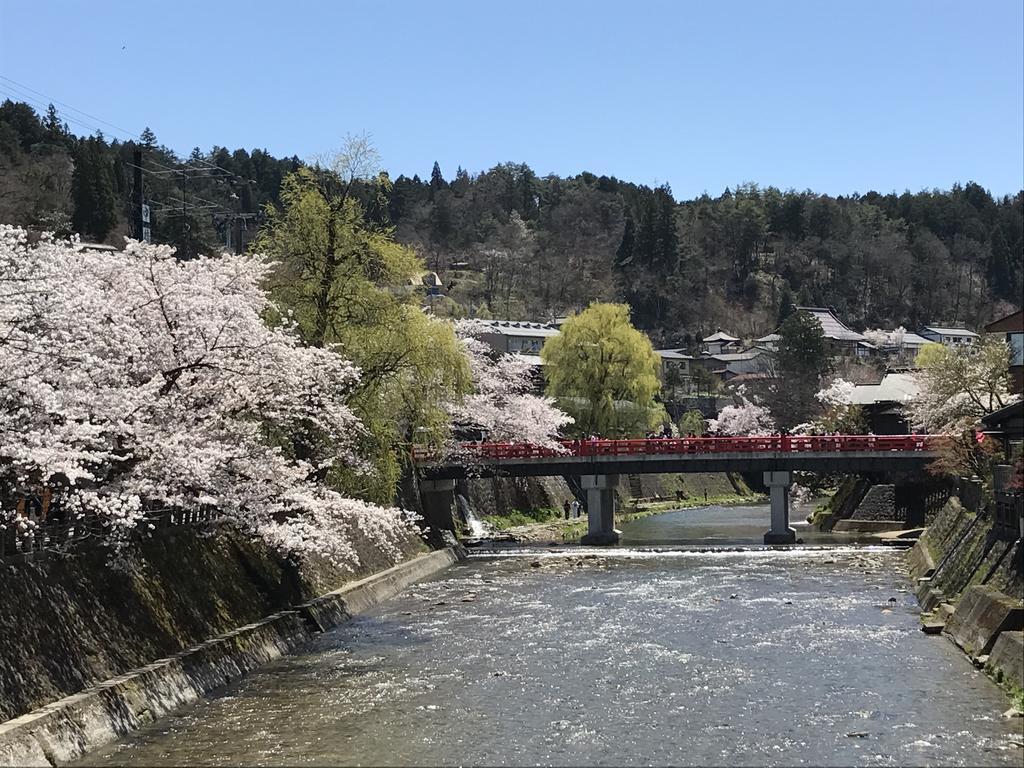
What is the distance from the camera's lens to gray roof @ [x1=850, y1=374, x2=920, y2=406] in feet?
233

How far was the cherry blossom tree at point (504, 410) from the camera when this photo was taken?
5919cm

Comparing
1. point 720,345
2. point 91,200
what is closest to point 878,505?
point 91,200

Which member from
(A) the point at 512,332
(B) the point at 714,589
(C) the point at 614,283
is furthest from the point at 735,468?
(C) the point at 614,283

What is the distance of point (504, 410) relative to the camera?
205ft

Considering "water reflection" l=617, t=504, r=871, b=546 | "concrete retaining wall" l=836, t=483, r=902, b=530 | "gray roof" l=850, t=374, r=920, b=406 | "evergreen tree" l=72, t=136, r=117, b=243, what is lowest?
"water reflection" l=617, t=504, r=871, b=546

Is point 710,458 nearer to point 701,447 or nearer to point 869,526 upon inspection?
point 701,447

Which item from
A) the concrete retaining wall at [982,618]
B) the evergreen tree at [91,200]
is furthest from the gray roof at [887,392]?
the evergreen tree at [91,200]

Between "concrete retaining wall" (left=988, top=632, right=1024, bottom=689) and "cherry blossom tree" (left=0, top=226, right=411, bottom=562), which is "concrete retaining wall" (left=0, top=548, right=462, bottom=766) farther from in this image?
"concrete retaining wall" (left=988, top=632, right=1024, bottom=689)

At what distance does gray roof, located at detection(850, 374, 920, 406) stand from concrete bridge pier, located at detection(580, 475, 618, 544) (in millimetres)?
22481

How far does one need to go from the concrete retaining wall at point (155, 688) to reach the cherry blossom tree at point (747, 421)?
68276mm

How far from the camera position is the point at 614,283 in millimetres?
168875

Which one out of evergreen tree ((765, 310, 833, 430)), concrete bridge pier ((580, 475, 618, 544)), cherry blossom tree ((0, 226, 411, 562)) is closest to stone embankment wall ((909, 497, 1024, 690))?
cherry blossom tree ((0, 226, 411, 562))

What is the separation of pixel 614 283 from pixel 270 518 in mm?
143602

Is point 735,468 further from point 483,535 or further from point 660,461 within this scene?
point 483,535
